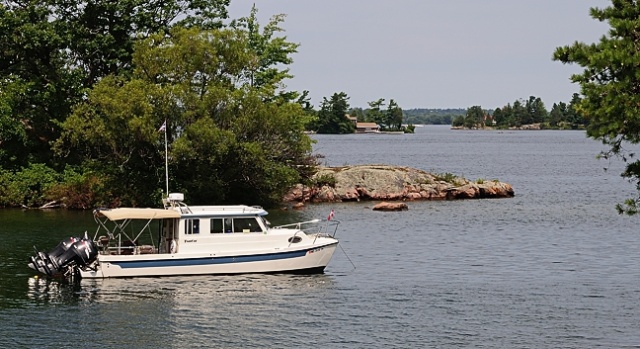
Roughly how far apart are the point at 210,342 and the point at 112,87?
122 feet

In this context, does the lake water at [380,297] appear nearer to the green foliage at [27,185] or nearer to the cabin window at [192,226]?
the cabin window at [192,226]

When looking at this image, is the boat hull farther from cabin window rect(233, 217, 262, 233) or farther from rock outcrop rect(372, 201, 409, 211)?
rock outcrop rect(372, 201, 409, 211)

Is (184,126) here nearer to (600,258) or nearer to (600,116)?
(600,258)

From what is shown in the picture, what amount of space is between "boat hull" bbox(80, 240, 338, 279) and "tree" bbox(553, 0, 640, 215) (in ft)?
62.1

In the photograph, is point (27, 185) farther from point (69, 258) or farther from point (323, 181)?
point (69, 258)

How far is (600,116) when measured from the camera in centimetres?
2484

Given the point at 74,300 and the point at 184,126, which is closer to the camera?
the point at 74,300

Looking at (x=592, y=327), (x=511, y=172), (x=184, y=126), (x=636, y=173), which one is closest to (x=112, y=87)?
(x=184, y=126)

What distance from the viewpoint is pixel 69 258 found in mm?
40531

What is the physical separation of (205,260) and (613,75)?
21612 millimetres

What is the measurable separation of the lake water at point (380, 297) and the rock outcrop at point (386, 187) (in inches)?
599

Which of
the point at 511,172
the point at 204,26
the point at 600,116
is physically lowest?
the point at 511,172

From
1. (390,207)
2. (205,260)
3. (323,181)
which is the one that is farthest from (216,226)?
(323,181)

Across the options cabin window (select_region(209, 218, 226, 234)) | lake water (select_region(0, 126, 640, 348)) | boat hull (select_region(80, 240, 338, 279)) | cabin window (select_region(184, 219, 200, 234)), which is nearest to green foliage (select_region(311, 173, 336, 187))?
lake water (select_region(0, 126, 640, 348))
